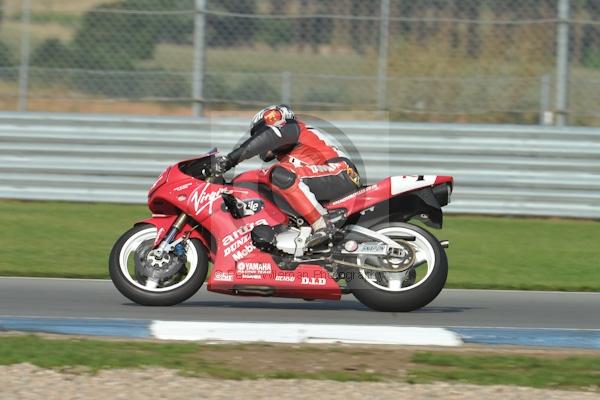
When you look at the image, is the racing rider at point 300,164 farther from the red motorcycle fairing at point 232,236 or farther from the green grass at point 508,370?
the green grass at point 508,370

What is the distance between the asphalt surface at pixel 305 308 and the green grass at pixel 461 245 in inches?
21.7

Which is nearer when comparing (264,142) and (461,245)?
(264,142)

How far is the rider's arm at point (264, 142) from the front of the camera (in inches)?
320

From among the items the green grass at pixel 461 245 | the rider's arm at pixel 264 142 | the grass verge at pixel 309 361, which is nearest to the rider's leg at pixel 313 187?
the rider's arm at pixel 264 142

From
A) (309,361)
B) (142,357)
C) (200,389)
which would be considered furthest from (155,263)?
(200,389)

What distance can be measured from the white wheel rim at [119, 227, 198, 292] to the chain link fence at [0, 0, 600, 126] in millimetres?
5335

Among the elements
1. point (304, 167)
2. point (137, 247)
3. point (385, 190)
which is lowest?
point (137, 247)

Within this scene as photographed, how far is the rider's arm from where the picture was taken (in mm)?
8117

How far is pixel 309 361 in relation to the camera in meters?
6.67

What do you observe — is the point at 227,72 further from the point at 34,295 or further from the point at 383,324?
the point at 383,324

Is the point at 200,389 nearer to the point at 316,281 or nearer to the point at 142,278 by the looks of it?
the point at 316,281

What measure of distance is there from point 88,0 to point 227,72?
3.36 meters

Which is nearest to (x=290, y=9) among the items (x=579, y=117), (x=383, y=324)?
(x=579, y=117)

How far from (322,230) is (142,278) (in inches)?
52.9
